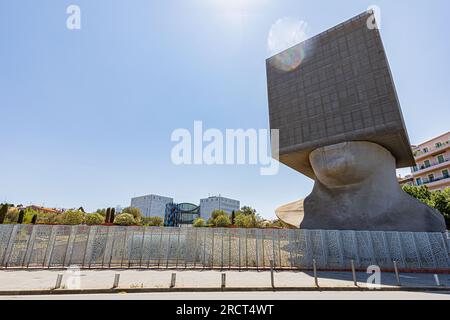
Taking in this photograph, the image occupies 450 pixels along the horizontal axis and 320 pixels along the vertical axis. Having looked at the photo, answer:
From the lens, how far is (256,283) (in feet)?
32.8

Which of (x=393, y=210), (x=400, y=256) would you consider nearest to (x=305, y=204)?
(x=393, y=210)

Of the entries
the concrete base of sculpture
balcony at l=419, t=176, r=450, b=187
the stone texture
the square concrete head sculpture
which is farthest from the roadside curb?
balcony at l=419, t=176, r=450, b=187

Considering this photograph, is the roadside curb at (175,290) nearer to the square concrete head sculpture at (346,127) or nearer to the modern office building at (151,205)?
the square concrete head sculpture at (346,127)

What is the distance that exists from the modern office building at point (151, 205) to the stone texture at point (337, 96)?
389 ft

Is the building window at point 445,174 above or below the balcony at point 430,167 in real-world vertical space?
below

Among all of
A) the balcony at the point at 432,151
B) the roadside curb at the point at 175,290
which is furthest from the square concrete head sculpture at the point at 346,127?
the balcony at the point at 432,151

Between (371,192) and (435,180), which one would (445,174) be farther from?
(371,192)

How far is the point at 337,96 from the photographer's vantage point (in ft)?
85.9

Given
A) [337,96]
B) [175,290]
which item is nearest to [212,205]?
[337,96]

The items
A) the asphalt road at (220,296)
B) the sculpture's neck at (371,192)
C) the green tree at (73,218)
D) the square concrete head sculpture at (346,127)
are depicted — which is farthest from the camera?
the green tree at (73,218)

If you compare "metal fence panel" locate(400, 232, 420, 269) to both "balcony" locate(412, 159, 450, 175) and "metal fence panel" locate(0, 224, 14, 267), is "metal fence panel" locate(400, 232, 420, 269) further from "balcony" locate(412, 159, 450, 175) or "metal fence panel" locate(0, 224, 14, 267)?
"balcony" locate(412, 159, 450, 175)

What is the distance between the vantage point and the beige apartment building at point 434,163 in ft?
149

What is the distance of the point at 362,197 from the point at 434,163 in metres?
38.3
